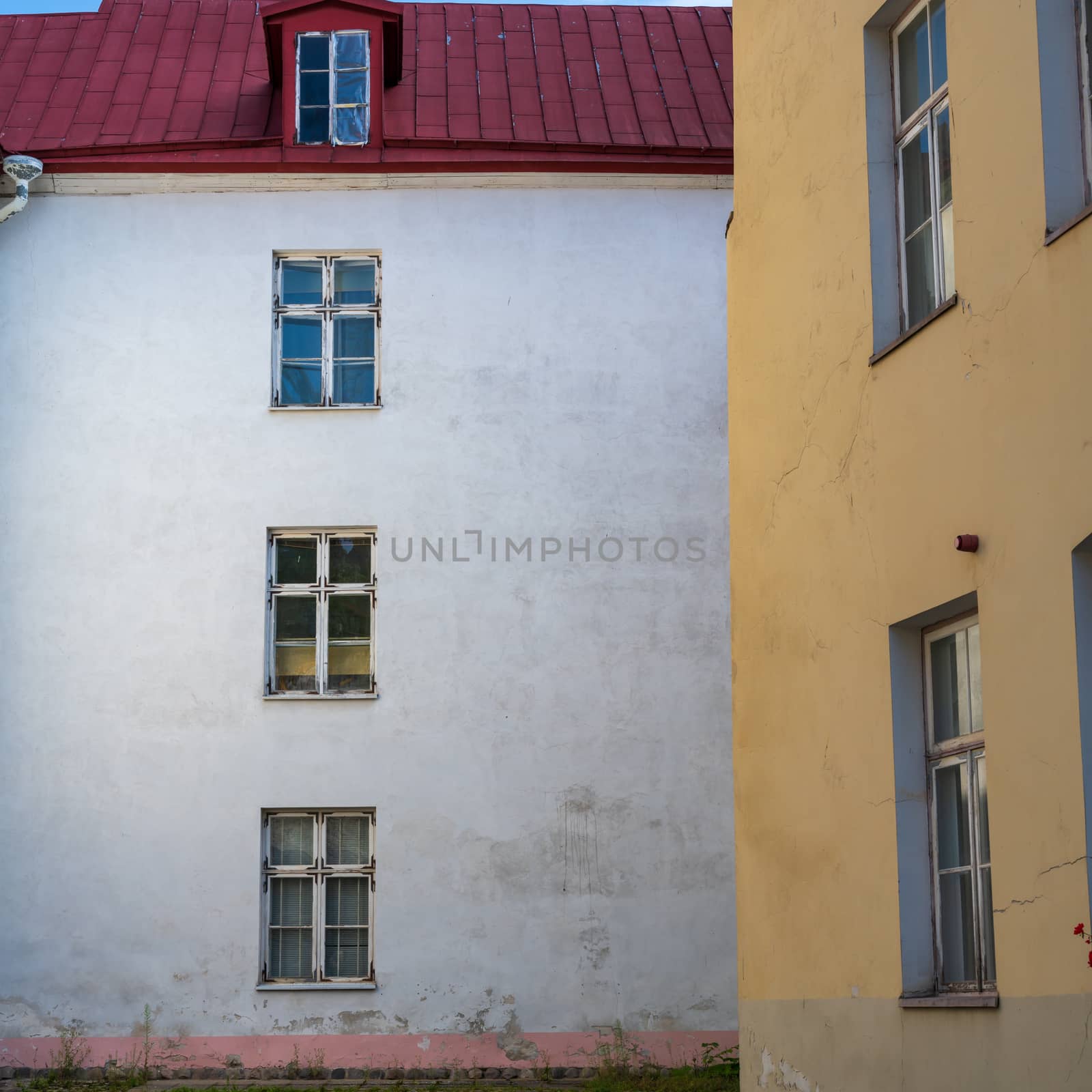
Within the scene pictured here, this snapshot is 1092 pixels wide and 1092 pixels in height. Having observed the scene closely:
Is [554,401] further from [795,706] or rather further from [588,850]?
[795,706]

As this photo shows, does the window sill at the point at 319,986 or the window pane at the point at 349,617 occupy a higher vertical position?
the window pane at the point at 349,617

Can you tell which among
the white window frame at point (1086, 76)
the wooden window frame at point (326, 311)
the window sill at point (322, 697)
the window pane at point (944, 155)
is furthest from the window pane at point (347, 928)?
the white window frame at point (1086, 76)

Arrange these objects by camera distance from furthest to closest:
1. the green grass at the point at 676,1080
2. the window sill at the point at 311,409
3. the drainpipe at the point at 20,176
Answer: the window sill at the point at 311,409 → the drainpipe at the point at 20,176 → the green grass at the point at 676,1080

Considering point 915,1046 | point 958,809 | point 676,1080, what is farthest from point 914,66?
point 676,1080

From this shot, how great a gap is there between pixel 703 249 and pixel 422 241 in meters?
2.83

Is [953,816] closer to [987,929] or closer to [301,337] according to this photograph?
[987,929]

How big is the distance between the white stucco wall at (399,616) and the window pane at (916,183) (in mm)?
7832

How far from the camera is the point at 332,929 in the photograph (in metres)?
14.4

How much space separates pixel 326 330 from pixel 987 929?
1070 cm

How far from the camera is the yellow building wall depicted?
18.0 ft

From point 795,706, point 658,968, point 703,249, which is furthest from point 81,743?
point 795,706

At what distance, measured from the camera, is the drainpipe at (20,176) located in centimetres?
1488

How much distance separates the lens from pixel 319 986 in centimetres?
1420

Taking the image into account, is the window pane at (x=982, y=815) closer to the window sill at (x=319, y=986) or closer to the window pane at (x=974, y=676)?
the window pane at (x=974, y=676)
